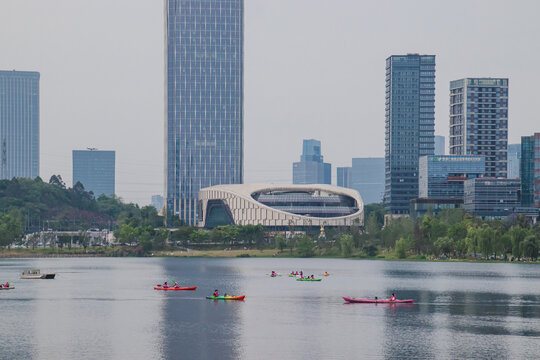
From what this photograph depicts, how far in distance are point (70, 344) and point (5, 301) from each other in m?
50.8

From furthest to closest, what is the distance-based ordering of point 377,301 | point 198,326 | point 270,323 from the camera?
point 377,301, point 270,323, point 198,326

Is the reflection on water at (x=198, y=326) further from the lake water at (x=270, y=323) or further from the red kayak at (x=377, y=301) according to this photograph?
the red kayak at (x=377, y=301)

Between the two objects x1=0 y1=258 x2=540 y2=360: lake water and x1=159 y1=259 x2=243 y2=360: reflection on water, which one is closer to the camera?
x1=159 y1=259 x2=243 y2=360: reflection on water

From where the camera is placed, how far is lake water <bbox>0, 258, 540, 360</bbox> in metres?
100

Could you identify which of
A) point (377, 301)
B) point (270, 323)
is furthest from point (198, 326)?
point (377, 301)

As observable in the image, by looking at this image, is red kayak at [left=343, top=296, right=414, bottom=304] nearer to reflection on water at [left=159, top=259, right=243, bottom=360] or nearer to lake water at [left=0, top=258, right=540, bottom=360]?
lake water at [left=0, top=258, right=540, bottom=360]

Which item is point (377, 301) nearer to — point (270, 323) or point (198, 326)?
point (270, 323)

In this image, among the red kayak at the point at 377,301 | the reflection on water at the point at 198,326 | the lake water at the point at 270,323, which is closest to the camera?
the reflection on water at the point at 198,326

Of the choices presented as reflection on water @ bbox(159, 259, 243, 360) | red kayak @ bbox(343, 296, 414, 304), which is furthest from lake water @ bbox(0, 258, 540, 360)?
red kayak @ bbox(343, 296, 414, 304)

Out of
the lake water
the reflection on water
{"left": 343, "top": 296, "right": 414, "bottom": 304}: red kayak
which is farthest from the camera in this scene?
{"left": 343, "top": 296, "right": 414, "bottom": 304}: red kayak

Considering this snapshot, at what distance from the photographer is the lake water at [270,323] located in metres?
100

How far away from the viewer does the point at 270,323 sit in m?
122

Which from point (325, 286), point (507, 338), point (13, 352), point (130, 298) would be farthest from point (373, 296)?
point (13, 352)

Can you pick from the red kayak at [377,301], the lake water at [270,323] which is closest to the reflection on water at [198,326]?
the lake water at [270,323]
